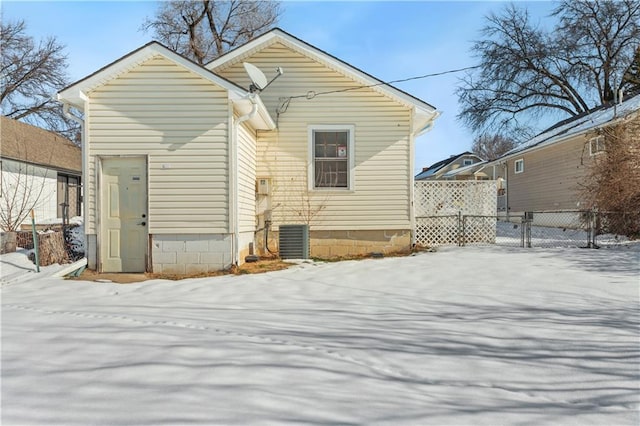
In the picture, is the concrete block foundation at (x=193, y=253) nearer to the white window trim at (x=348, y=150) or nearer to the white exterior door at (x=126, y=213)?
the white exterior door at (x=126, y=213)

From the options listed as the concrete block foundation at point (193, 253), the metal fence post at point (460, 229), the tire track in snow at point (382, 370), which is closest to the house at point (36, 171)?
the concrete block foundation at point (193, 253)

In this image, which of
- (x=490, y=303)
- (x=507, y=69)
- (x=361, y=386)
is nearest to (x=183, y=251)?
(x=490, y=303)

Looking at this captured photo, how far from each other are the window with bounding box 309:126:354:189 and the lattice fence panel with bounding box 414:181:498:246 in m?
2.36

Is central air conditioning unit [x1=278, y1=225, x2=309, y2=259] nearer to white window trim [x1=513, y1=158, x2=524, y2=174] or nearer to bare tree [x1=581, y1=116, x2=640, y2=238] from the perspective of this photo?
bare tree [x1=581, y1=116, x2=640, y2=238]

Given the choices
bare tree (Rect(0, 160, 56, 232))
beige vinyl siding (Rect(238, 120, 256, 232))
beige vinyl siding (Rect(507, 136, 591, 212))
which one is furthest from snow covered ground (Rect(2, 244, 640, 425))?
beige vinyl siding (Rect(507, 136, 591, 212))

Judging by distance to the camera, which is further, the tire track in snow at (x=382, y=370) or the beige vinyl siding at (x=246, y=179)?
the beige vinyl siding at (x=246, y=179)

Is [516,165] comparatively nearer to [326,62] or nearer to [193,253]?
[326,62]

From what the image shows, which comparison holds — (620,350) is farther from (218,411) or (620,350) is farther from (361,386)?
(218,411)

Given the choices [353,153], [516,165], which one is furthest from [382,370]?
[516,165]

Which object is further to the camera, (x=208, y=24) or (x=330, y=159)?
(x=208, y=24)

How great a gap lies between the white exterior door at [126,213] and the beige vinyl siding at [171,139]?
0.22 m

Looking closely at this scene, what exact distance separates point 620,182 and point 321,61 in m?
8.55

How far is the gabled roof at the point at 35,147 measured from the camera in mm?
16703

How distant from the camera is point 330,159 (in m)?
10.4
